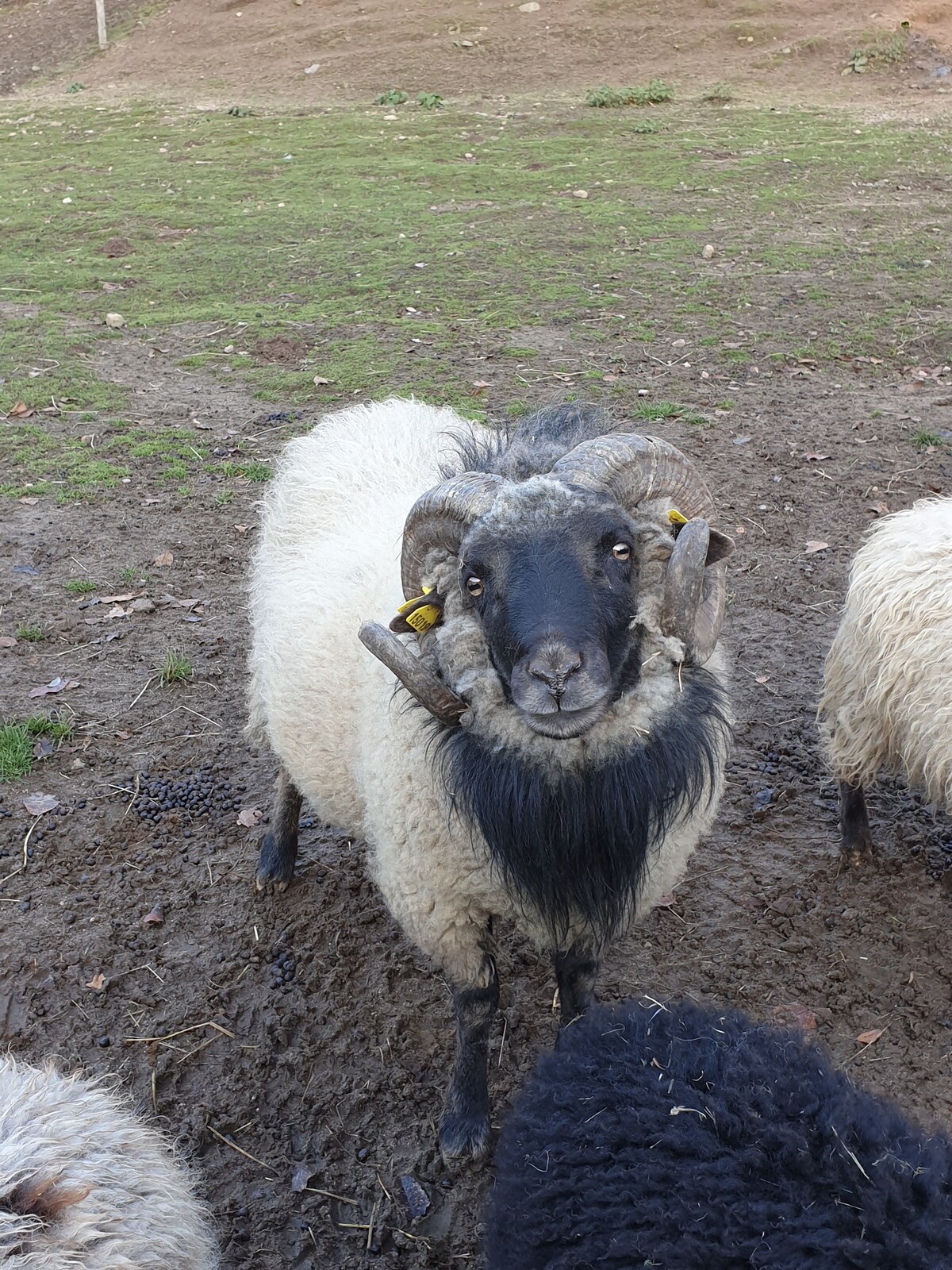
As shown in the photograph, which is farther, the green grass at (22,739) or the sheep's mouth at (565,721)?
the green grass at (22,739)

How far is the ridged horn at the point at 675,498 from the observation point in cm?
318

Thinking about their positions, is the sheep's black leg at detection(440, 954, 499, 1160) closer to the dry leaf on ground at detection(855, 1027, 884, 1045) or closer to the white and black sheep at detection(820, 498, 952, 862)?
the dry leaf on ground at detection(855, 1027, 884, 1045)

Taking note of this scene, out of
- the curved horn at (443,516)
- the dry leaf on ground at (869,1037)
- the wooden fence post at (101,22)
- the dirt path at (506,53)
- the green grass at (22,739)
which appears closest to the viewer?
the curved horn at (443,516)

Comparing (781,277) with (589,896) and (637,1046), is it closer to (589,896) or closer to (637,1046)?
(589,896)

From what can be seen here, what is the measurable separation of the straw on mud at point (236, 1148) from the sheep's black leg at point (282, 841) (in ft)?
3.91

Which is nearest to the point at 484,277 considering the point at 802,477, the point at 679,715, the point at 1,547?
the point at 802,477

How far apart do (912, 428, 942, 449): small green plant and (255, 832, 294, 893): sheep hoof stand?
6.04m

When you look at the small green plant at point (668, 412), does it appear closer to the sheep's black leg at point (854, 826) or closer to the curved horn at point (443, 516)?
the sheep's black leg at point (854, 826)

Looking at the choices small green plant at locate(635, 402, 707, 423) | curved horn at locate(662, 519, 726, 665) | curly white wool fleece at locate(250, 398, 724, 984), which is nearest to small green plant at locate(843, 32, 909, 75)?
small green plant at locate(635, 402, 707, 423)

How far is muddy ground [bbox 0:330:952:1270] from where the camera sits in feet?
11.8

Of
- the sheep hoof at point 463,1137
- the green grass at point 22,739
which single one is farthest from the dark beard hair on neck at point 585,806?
the green grass at point 22,739

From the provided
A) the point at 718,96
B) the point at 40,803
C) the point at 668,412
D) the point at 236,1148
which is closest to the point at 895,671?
the point at 236,1148

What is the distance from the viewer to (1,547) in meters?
7.05

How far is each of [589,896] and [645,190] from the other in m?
14.7
